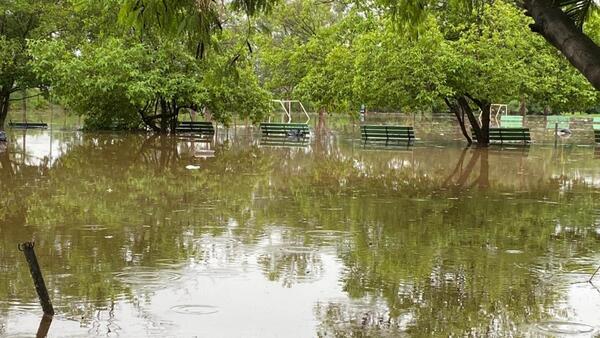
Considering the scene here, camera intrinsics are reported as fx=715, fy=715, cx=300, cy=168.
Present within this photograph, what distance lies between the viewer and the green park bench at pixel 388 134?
32.7 meters

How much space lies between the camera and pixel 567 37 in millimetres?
4848

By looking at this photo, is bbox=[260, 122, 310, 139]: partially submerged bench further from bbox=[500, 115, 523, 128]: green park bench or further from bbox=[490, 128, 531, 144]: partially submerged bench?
bbox=[500, 115, 523, 128]: green park bench

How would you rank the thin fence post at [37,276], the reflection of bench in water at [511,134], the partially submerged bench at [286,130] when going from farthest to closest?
the partially submerged bench at [286,130]
the reflection of bench in water at [511,134]
the thin fence post at [37,276]

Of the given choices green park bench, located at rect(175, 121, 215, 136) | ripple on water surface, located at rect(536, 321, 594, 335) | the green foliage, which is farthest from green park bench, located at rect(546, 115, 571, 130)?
ripple on water surface, located at rect(536, 321, 594, 335)

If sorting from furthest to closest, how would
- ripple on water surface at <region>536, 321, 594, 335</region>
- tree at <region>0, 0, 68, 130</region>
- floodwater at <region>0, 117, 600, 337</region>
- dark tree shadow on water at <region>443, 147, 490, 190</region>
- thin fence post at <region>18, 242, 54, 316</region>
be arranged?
tree at <region>0, 0, 68, 130</region> < dark tree shadow on water at <region>443, 147, 490, 190</region> < floodwater at <region>0, 117, 600, 337</region> < ripple on water surface at <region>536, 321, 594, 335</region> < thin fence post at <region>18, 242, 54, 316</region>

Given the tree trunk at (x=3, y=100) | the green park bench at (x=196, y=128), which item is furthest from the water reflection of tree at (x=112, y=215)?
the tree trunk at (x=3, y=100)

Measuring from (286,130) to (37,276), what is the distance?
3139cm

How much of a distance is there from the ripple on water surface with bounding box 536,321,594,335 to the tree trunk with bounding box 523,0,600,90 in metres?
2.63

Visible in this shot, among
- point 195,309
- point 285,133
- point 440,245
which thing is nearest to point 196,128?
point 285,133

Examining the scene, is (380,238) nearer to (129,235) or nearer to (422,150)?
(129,235)

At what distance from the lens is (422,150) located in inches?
1126

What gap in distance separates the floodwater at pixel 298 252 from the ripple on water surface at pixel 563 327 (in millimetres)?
28

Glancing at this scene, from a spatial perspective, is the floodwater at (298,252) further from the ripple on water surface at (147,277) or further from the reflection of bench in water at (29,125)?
the reflection of bench in water at (29,125)

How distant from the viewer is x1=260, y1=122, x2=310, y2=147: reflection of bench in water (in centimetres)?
3450
